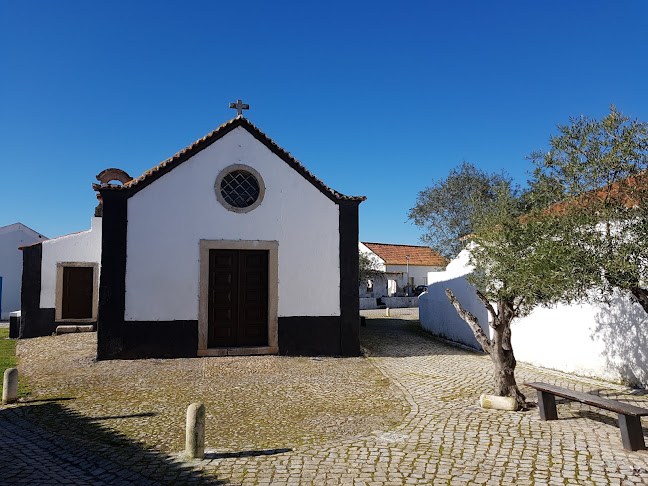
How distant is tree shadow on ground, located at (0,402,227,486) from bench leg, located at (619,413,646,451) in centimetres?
422

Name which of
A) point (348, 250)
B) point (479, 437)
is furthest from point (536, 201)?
point (348, 250)

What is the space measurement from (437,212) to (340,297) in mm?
16549

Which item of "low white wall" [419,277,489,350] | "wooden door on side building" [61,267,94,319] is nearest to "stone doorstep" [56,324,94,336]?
"wooden door on side building" [61,267,94,319]

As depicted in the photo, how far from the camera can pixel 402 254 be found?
1718 inches

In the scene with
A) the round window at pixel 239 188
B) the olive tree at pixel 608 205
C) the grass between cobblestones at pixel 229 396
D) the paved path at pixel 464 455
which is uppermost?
the round window at pixel 239 188

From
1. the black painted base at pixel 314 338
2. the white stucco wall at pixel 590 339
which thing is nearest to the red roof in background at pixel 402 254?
the white stucco wall at pixel 590 339

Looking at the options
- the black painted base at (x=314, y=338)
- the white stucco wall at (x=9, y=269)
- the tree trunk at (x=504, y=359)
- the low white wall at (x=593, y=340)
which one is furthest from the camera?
the white stucco wall at (x=9, y=269)

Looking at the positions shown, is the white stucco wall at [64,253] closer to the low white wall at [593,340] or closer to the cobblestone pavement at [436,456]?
the cobblestone pavement at [436,456]

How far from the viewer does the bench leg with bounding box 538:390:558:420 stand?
20.2 ft

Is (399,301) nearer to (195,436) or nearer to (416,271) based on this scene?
(416,271)

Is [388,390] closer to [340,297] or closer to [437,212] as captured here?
[340,297]

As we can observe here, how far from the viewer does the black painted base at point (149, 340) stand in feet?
34.3

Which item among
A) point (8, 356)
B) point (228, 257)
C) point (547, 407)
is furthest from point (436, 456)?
point (8, 356)

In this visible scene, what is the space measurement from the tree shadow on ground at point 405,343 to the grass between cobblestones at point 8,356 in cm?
761
